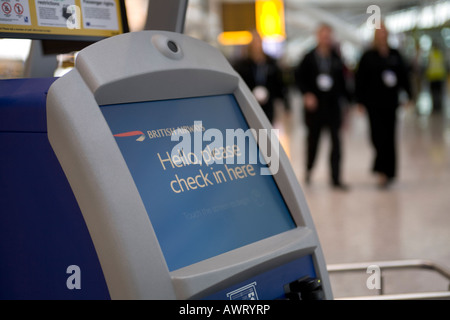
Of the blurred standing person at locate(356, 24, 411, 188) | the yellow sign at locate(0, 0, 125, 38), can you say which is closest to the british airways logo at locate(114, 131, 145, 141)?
the yellow sign at locate(0, 0, 125, 38)

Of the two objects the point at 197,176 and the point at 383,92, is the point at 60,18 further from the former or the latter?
the point at 383,92

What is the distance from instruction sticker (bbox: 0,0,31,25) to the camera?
1457mm

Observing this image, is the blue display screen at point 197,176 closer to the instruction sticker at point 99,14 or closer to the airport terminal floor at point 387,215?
the instruction sticker at point 99,14

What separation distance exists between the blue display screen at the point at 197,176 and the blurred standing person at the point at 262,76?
441 cm

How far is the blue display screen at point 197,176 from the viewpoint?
4.05 feet

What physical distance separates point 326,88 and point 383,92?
→ 587 mm

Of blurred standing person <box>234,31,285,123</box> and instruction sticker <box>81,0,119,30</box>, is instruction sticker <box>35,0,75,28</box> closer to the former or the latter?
instruction sticker <box>81,0,119,30</box>

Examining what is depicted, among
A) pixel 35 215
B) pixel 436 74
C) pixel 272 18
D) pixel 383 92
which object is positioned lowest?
pixel 35 215

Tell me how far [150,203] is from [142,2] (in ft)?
31.3

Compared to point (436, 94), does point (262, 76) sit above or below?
above

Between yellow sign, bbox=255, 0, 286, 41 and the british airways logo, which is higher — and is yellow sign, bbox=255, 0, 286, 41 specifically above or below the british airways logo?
above

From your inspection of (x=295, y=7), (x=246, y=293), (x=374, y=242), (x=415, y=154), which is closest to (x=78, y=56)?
(x=246, y=293)

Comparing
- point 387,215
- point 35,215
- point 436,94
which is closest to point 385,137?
point 387,215

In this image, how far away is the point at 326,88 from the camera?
230 inches
